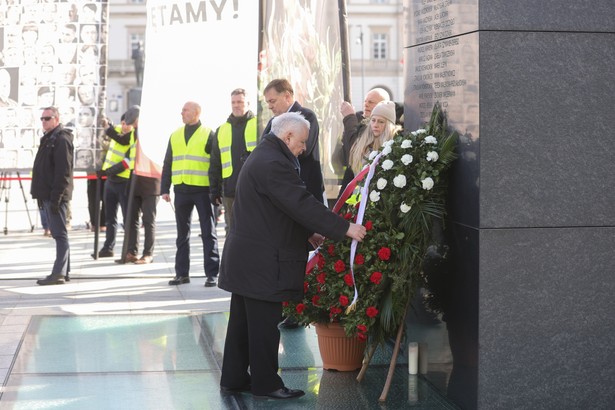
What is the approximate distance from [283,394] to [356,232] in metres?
A: 1.09

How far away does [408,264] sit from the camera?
669 centimetres

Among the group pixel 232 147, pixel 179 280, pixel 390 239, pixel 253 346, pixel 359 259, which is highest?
pixel 232 147

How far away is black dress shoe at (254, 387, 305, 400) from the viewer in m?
6.73

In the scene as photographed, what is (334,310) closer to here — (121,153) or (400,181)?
(400,181)

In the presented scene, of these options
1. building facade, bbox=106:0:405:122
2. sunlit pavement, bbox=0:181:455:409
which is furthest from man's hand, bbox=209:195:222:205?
building facade, bbox=106:0:405:122

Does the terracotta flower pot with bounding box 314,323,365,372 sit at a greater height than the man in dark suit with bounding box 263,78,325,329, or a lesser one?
lesser

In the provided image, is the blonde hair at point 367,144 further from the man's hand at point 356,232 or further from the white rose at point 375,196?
the man's hand at point 356,232

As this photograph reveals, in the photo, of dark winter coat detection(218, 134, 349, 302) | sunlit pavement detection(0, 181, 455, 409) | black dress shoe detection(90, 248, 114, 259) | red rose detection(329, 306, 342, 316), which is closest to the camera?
dark winter coat detection(218, 134, 349, 302)

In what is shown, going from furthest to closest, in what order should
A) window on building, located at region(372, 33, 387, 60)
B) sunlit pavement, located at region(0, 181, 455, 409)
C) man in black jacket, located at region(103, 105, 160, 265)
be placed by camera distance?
window on building, located at region(372, 33, 387, 60) < man in black jacket, located at region(103, 105, 160, 265) < sunlit pavement, located at region(0, 181, 455, 409)

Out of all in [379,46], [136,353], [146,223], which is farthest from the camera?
[379,46]

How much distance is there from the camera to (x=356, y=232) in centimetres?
657

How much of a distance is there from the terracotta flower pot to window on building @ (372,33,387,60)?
79666 millimetres

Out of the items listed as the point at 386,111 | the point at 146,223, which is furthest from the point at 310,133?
the point at 146,223

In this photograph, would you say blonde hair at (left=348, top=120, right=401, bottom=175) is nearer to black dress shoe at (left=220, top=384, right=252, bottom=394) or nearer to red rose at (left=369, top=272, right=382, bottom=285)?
red rose at (left=369, top=272, right=382, bottom=285)
